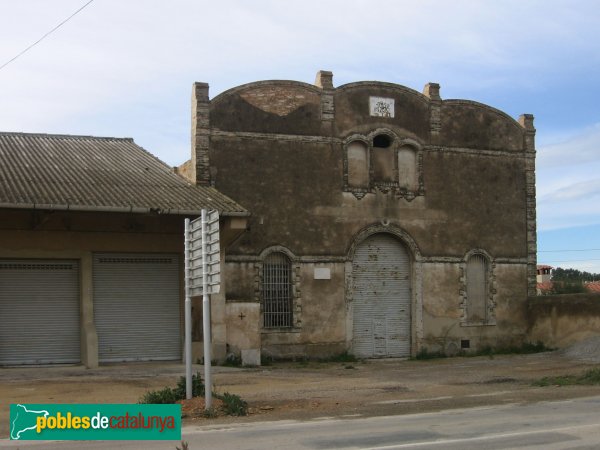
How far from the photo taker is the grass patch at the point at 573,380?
57.1 ft

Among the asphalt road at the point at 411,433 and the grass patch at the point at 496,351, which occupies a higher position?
the asphalt road at the point at 411,433

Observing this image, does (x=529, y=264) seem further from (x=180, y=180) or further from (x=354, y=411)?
(x=354, y=411)

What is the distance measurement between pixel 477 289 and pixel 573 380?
10.1 meters

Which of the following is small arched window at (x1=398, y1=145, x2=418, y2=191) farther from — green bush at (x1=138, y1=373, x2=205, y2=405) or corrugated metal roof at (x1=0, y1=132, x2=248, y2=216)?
green bush at (x1=138, y1=373, x2=205, y2=405)

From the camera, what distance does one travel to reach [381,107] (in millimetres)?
26859

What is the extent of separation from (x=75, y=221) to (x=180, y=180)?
3664 millimetres

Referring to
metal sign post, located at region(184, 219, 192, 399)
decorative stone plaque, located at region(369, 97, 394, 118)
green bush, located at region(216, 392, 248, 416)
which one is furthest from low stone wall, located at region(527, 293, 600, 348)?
metal sign post, located at region(184, 219, 192, 399)

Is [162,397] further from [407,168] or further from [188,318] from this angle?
[407,168]

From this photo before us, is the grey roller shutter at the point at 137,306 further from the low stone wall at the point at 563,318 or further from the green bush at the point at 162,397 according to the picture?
the low stone wall at the point at 563,318

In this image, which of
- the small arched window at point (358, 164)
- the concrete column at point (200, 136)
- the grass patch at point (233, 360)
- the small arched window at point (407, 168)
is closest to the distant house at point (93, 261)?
the grass patch at point (233, 360)

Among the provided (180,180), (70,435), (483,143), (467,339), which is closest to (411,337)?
(467,339)

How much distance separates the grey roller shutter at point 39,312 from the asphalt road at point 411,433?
10.5 meters

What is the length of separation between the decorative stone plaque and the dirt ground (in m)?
8.28

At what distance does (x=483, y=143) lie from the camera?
92.6 ft
